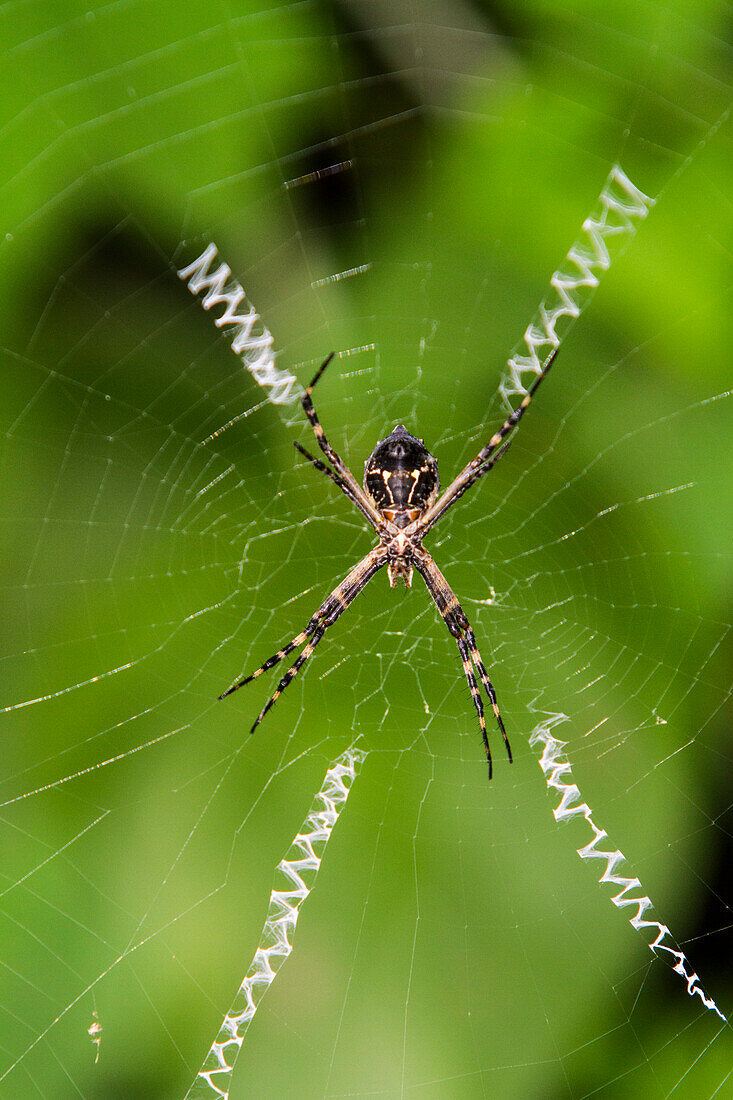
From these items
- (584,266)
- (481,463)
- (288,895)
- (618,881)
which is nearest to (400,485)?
(481,463)

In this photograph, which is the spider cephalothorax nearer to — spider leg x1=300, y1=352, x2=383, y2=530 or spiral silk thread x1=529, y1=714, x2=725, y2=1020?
spider leg x1=300, y1=352, x2=383, y2=530

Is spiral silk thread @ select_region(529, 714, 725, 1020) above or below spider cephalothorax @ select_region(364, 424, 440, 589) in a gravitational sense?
below

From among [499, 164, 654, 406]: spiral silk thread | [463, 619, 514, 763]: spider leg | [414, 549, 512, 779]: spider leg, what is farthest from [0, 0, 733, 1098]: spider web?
[414, 549, 512, 779]: spider leg

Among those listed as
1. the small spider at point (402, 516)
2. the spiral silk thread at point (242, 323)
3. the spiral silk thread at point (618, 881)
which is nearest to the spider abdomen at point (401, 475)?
the small spider at point (402, 516)

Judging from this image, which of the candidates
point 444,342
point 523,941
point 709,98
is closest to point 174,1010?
point 523,941

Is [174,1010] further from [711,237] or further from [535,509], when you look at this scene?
[711,237]

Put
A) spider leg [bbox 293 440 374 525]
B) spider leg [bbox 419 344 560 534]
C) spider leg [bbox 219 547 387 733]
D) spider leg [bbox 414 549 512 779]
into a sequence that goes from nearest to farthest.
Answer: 1. spider leg [bbox 419 344 560 534]
2. spider leg [bbox 293 440 374 525]
3. spider leg [bbox 219 547 387 733]
4. spider leg [bbox 414 549 512 779]

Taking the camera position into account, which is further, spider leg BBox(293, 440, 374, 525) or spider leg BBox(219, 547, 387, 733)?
spider leg BBox(219, 547, 387, 733)

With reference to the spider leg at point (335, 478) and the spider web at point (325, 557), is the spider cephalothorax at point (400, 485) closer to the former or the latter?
the spider leg at point (335, 478)
